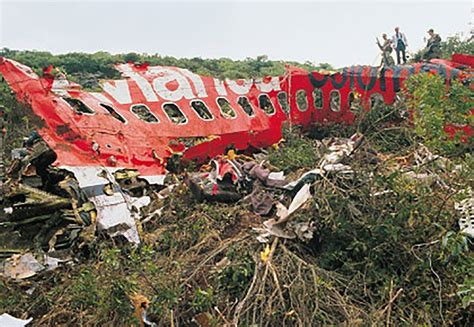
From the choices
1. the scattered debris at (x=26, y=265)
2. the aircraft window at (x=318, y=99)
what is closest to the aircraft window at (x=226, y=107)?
the aircraft window at (x=318, y=99)

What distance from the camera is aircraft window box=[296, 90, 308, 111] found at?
1027 cm

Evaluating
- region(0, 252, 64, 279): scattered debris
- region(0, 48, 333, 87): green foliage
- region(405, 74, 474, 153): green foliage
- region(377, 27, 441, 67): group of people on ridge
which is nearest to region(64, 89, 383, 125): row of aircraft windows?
region(0, 252, 64, 279): scattered debris

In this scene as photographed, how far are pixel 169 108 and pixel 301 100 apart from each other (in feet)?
11.0

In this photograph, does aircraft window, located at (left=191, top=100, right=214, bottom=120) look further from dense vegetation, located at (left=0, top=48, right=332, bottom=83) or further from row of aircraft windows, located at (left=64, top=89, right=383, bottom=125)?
dense vegetation, located at (left=0, top=48, right=332, bottom=83)

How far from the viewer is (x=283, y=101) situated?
10180mm

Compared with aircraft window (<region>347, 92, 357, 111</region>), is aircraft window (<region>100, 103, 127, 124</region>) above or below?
above

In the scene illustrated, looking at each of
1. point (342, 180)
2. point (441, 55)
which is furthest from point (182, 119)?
point (441, 55)

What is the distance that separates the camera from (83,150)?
6.46m

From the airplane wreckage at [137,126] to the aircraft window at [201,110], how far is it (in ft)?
0.07

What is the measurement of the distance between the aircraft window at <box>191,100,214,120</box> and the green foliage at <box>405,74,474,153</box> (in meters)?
4.52

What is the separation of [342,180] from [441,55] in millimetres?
12467

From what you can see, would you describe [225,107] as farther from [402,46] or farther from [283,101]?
[402,46]

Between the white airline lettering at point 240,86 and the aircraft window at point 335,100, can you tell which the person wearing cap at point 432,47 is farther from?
the white airline lettering at point 240,86

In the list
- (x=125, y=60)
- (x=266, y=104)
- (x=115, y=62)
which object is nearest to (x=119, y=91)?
(x=266, y=104)
